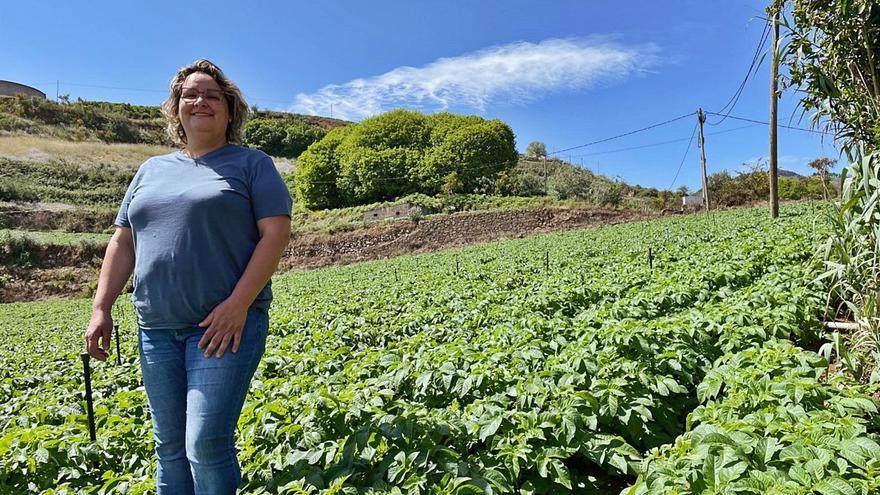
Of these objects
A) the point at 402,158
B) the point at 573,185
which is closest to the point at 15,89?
the point at 402,158

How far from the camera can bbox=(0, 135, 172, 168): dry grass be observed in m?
41.9

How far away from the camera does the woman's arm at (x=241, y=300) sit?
1755mm

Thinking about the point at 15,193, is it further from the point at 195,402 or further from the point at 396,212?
the point at 195,402

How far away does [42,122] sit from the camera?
163 feet

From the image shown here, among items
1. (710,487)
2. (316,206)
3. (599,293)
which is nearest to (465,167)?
(316,206)

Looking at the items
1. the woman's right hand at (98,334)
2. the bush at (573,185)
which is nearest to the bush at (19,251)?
the woman's right hand at (98,334)

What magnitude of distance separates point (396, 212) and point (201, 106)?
88.5ft

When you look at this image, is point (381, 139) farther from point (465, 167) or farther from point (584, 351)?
point (584, 351)

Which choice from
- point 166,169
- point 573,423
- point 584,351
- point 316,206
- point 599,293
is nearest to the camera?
point 166,169

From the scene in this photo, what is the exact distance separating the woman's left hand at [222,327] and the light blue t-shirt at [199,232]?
10 centimetres

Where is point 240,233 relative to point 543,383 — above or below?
above

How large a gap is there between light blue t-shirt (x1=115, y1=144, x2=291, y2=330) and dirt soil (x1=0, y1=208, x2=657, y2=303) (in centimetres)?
2135

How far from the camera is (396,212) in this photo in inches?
1136

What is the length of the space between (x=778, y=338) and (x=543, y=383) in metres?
2.06
